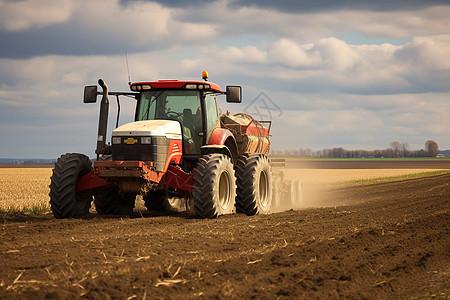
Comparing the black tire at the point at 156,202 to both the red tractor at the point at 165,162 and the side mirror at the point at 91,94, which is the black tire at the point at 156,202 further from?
the side mirror at the point at 91,94

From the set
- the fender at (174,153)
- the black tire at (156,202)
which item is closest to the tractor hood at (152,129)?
the fender at (174,153)

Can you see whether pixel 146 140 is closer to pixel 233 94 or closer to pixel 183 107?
pixel 183 107

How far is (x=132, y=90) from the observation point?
40.8 ft

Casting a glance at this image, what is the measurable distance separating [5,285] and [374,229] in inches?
246

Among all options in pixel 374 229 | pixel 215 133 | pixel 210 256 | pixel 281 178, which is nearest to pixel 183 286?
pixel 210 256

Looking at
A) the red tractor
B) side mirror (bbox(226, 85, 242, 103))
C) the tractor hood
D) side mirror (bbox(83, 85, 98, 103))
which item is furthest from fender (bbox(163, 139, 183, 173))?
side mirror (bbox(83, 85, 98, 103))

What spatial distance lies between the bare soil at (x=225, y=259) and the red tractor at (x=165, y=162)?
0.75 metres

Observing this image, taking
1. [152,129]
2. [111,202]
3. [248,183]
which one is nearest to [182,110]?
[152,129]

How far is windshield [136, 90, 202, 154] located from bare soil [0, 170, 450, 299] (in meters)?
2.04

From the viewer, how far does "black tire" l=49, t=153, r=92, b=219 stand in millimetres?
11070

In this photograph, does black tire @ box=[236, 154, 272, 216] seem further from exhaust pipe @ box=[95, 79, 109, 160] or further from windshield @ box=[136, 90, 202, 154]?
exhaust pipe @ box=[95, 79, 109, 160]

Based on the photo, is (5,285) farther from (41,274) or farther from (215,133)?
(215,133)

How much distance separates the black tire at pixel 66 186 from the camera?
36.3 ft

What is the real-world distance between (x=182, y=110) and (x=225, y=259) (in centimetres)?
583
